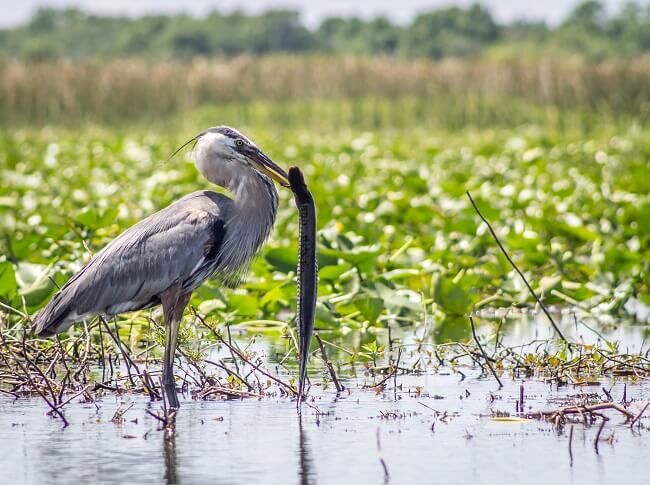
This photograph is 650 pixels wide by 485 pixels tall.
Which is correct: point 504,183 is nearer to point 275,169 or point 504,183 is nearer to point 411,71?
point 275,169

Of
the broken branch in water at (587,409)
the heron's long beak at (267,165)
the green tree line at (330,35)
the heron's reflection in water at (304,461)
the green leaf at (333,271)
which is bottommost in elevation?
the heron's reflection in water at (304,461)

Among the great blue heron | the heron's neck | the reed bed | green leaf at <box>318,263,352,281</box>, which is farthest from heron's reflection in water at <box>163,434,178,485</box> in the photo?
the reed bed

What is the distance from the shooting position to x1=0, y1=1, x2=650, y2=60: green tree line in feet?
215

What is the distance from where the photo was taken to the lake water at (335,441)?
3.92m

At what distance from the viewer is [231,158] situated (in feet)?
17.8

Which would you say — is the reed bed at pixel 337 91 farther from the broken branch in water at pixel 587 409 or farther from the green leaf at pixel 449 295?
the broken branch in water at pixel 587 409

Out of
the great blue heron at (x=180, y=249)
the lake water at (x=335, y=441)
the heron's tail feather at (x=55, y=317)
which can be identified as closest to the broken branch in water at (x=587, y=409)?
the lake water at (x=335, y=441)

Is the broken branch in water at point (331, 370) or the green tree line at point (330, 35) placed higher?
the green tree line at point (330, 35)

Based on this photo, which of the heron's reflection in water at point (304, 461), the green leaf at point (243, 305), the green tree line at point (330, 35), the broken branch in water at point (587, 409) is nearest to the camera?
the heron's reflection in water at point (304, 461)

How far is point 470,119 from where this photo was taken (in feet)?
71.5

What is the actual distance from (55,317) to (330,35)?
76.8 metres

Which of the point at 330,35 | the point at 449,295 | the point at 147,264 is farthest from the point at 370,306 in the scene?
the point at 330,35

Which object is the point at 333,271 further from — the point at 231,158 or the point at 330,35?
the point at 330,35

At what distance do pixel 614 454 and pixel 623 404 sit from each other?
2.58ft
